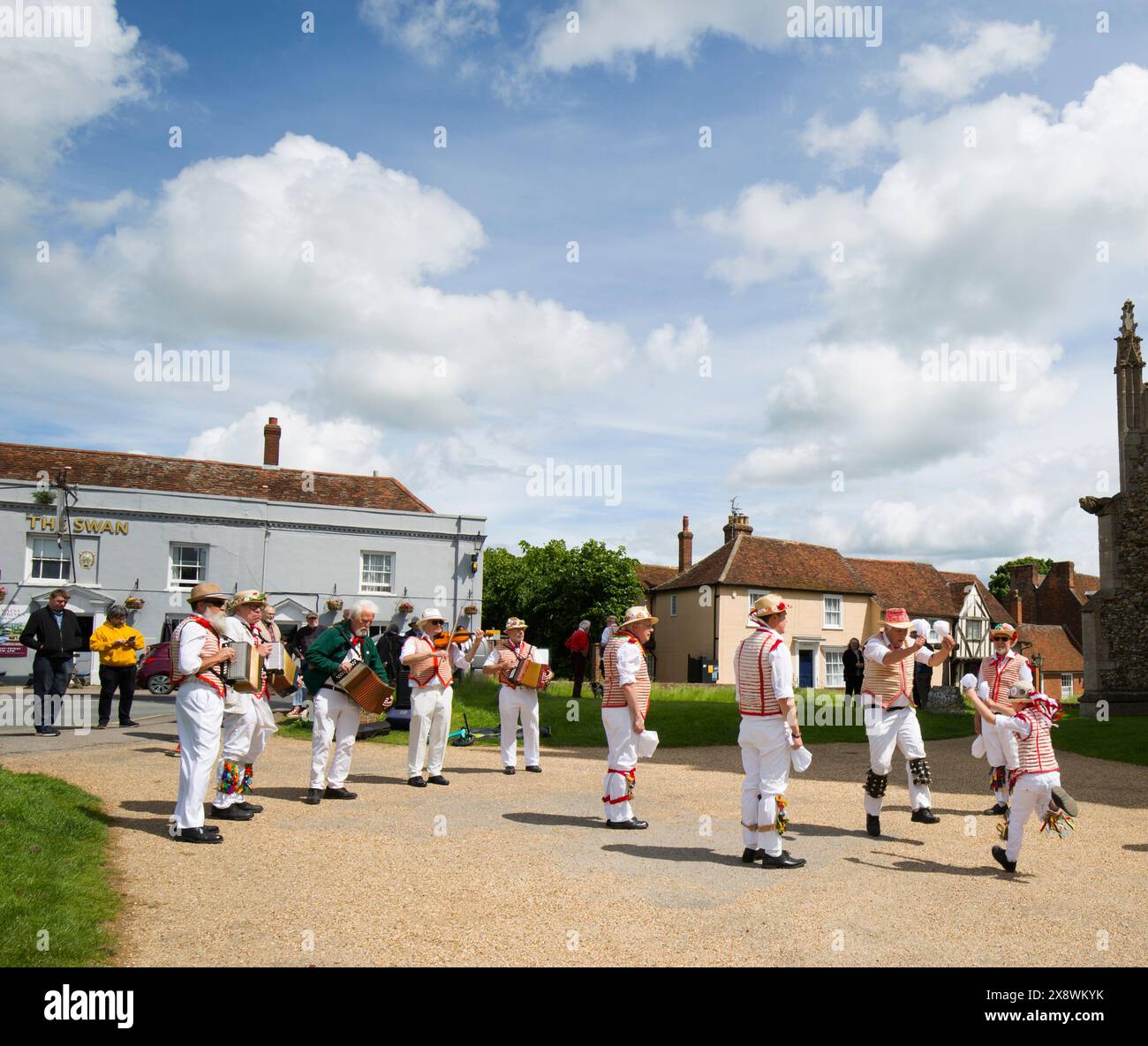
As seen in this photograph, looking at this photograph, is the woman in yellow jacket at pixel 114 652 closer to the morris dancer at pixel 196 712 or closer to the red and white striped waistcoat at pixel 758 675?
the morris dancer at pixel 196 712

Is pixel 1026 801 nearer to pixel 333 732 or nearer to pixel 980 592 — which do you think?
pixel 333 732

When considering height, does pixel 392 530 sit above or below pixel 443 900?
above

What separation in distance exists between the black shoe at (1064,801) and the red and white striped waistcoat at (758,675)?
2.05 metres

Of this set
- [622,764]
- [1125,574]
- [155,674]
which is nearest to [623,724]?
[622,764]

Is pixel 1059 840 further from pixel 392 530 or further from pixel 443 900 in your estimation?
pixel 392 530

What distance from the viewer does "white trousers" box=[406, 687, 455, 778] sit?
406 inches

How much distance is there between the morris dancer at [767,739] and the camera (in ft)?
23.0

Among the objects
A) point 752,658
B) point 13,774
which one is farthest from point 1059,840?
Answer: point 13,774

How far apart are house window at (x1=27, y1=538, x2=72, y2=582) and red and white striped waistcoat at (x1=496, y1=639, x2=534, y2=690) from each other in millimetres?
22449

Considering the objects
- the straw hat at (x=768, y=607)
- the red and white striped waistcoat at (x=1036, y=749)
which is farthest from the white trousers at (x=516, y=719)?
the red and white striped waistcoat at (x=1036, y=749)

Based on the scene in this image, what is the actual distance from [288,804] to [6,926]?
4461mm

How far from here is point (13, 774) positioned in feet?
28.0
